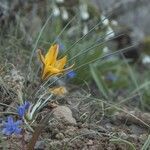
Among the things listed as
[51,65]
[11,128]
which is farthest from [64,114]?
[11,128]

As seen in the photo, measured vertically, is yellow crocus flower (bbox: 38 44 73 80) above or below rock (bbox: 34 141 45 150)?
above

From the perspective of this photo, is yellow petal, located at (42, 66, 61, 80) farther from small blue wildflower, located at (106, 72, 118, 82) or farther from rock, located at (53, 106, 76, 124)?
small blue wildflower, located at (106, 72, 118, 82)

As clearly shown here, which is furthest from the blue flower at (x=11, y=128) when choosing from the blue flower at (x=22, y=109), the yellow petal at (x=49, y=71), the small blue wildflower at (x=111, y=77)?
the small blue wildflower at (x=111, y=77)

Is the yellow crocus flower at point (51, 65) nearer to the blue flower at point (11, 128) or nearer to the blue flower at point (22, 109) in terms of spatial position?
the blue flower at point (22, 109)

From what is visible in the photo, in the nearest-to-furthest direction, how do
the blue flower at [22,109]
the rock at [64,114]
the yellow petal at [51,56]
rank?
the blue flower at [22,109] → the yellow petal at [51,56] → the rock at [64,114]

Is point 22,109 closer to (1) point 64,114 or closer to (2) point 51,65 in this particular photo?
(2) point 51,65

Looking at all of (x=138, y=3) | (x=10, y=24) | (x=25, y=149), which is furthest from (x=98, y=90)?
(x=138, y=3)

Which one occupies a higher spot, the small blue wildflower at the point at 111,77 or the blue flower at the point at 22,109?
the blue flower at the point at 22,109

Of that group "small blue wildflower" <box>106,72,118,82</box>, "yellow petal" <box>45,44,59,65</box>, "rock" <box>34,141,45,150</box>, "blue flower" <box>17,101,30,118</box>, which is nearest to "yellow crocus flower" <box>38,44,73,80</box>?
"yellow petal" <box>45,44,59,65</box>
